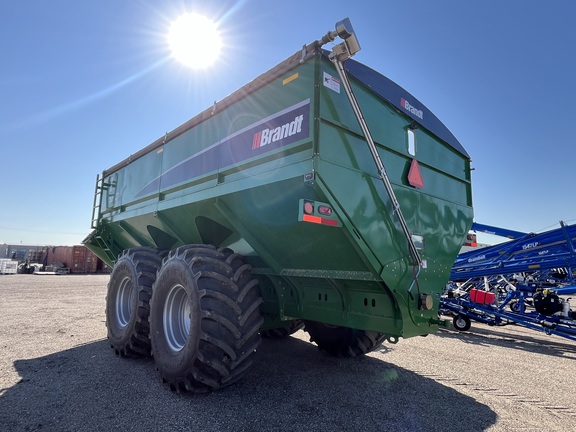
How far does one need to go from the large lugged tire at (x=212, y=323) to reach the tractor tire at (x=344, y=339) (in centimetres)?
157

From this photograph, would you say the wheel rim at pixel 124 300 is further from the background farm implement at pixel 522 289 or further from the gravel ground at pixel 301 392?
the background farm implement at pixel 522 289

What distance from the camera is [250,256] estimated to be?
399cm

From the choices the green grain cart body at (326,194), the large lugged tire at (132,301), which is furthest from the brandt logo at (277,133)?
the large lugged tire at (132,301)

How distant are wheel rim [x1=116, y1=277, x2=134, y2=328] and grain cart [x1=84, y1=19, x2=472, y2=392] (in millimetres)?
751

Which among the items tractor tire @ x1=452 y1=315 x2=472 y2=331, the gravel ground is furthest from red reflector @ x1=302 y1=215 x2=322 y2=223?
tractor tire @ x1=452 y1=315 x2=472 y2=331

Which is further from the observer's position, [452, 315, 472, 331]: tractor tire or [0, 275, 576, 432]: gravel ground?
[452, 315, 472, 331]: tractor tire

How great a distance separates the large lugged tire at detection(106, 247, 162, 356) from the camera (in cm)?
449

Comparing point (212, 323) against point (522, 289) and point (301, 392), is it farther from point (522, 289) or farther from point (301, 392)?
point (522, 289)

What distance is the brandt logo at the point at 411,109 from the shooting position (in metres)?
3.68

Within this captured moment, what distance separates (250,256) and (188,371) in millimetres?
1301

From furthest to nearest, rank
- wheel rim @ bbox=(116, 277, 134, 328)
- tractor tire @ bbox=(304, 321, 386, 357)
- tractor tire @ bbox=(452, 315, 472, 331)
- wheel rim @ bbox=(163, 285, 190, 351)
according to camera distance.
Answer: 1. tractor tire @ bbox=(452, 315, 472, 331)
2. wheel rim @ bbox=(116, 277, 134, 328)
3. tractor tire @ bbox=(304, 321, 386, 357)
4. wheel rim @ bbox=(163, 285, 190, 351)

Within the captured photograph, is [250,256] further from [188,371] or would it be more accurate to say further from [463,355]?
[463,355]

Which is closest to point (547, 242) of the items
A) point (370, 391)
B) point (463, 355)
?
point (463, 355)

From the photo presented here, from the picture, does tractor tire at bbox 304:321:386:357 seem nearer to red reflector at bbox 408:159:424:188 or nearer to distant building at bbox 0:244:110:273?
red reflector at bbox 408:159:424:188
